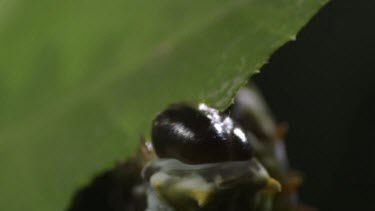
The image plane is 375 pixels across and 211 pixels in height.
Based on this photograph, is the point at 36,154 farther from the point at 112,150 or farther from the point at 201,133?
the point at 201,133

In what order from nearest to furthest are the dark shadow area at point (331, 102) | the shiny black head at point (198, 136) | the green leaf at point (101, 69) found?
1. the green leaf at point (101, 69)
2. the shiny black head at point (198, 136)
3. the dark shadow area at point (331, 102)

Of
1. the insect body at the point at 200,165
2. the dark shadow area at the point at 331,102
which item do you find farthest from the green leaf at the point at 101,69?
the dark shadow area at the point at 331,102

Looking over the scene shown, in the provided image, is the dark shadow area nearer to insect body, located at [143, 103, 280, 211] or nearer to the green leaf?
insect body, located at [143, 103, 280, 211]

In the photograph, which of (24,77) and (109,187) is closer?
(24,77)

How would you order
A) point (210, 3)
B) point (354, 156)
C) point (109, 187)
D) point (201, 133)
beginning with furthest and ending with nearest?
1. point (354, 156)
2. point (109, 187)
3. point (201, 133)
4. point (210, 3)

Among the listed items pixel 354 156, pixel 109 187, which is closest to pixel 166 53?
pixel 109 187

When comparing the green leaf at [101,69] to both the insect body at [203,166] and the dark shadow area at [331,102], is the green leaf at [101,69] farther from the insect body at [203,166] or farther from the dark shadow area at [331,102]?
the dark shadow area at [331,102]
